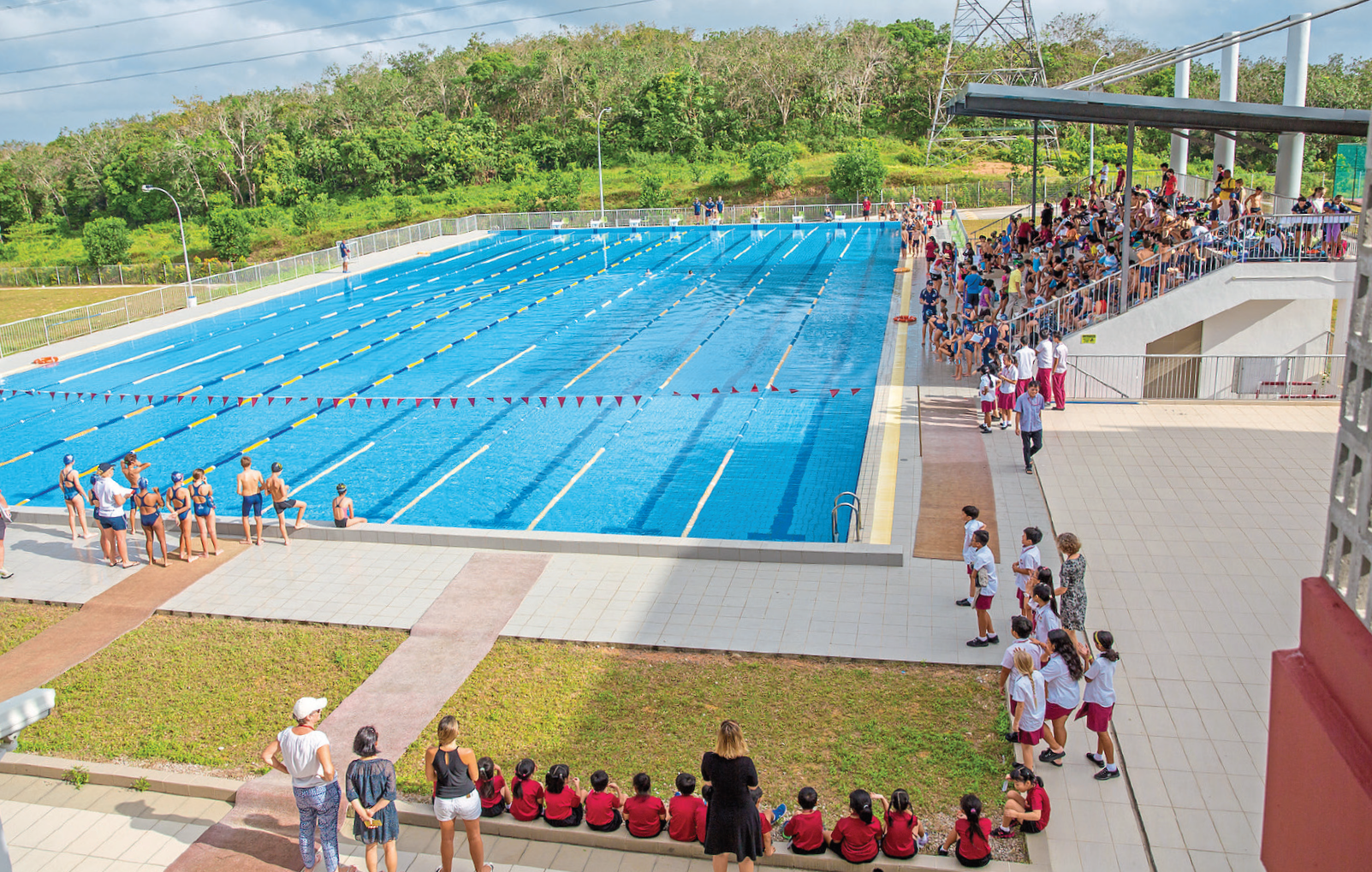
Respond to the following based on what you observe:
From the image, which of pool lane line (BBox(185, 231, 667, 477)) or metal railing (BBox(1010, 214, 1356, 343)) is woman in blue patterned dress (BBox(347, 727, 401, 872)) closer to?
pool lane line (BBox(185, 231, 667, 477))

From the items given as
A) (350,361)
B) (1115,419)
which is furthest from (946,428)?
(350,361)

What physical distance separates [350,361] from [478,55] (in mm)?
70001

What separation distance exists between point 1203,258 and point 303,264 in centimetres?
3111

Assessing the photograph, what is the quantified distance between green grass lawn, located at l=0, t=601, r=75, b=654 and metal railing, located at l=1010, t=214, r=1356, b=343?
540 inches

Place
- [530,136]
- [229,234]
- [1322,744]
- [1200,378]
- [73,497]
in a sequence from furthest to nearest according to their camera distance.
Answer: [530,136]
[229,234]
[1200,378]
[73,497]
[1322,744]

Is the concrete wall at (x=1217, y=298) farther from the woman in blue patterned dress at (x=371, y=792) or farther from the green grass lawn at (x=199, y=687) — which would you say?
the woman in blue patterned dress at (x=371, y=792)

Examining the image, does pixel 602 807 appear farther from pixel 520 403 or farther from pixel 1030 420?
pixel 520 403

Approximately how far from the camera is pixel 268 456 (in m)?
16.9

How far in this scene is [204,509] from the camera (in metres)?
11.6

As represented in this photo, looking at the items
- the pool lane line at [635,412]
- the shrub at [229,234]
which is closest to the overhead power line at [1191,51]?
the pool lane line at [635,412]

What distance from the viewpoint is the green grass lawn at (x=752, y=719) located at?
6.96m

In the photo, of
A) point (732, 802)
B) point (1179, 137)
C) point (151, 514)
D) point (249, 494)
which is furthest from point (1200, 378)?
point (151, 514)

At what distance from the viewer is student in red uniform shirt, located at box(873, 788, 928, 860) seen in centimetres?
599

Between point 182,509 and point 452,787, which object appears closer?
point 452,787
